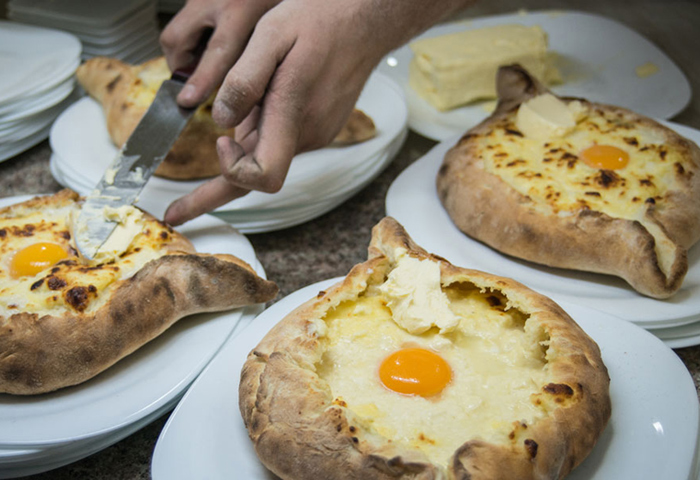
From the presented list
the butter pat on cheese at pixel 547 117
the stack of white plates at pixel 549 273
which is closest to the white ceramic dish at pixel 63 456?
the stack of white plates at pixel 549 273

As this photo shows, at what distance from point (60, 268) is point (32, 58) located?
1.53 metres

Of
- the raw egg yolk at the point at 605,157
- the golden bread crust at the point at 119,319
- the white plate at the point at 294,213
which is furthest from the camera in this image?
the white plate at the point at 294,213

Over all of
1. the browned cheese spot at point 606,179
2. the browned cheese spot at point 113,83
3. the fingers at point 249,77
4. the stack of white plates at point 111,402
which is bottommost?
the browned cheese spot at point 113,83

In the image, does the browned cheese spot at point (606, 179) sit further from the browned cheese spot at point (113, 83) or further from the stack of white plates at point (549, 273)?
the browned cheese spot at point (113, 83)

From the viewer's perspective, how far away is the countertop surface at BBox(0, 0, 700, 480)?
5.25ft

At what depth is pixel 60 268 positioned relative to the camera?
1794mm

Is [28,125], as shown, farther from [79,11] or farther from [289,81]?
[289,81]

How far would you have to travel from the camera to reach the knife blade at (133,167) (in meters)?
1.92

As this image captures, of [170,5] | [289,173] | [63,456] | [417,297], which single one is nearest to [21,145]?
[289,173]

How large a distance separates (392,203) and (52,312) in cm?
107

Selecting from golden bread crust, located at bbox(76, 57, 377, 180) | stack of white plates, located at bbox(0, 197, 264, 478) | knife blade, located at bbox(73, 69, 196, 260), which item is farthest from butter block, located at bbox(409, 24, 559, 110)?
stack of white plates, located at bbox(0, 197, 264, 478)

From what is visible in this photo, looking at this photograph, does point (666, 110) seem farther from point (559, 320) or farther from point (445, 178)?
point (559, 320)

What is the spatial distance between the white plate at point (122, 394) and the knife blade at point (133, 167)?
13.0 inches

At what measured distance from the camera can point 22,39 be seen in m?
3.09
